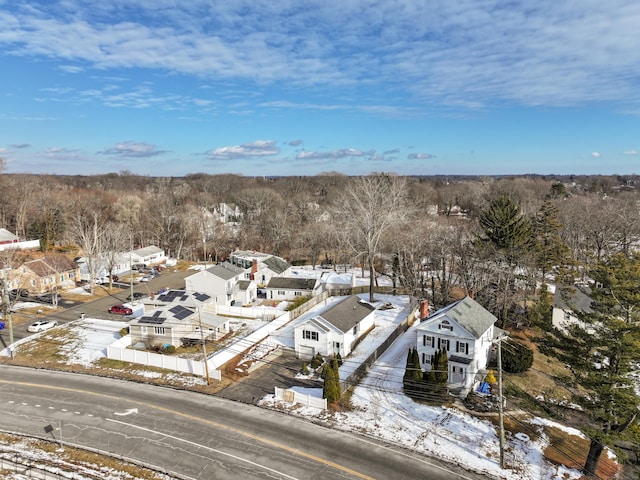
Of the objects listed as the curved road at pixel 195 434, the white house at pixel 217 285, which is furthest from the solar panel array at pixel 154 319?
the white house at pixel 217 285

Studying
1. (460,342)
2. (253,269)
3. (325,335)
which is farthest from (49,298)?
(460,342)

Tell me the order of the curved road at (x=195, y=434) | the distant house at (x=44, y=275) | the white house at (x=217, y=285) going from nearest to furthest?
the curved road at (x=195, y=434)
the white house at (x=217, y=285)
the distant house at (x=44, y=275)

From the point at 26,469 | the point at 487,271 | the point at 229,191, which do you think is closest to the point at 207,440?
the point at 26,469

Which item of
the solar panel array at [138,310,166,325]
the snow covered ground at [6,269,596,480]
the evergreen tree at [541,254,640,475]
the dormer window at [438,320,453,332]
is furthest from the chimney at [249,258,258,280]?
the evergreen tree at [541,254,640,475]

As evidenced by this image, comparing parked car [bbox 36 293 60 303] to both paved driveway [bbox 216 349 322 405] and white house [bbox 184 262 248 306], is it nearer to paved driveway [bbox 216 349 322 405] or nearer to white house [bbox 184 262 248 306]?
white house [bbox 184 262 248 306]

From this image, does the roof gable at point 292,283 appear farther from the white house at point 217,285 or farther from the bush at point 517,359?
the bush at point 517,359
